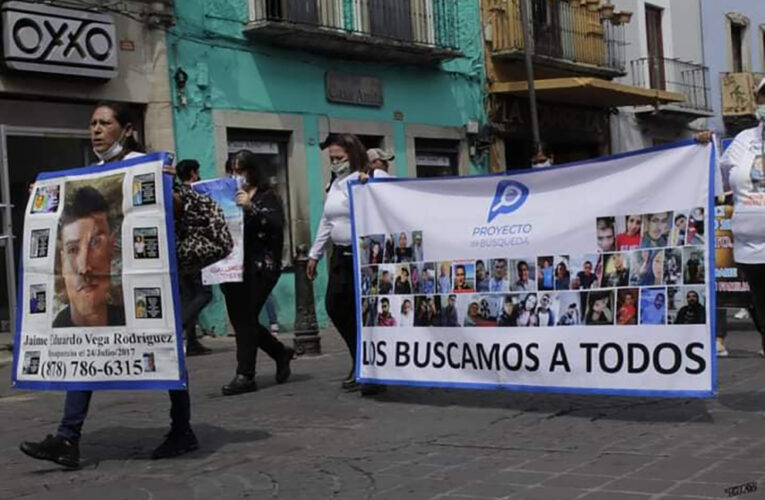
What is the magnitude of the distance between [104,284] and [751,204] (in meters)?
3.50

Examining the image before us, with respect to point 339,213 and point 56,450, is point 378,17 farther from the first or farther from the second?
point 56,450

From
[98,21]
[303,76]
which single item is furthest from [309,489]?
[303,76]

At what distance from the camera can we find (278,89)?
1544 cm

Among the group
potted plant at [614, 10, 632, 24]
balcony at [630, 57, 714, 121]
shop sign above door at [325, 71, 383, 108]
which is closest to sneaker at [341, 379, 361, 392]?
shop sign above door at [325, 71, 383, 108]

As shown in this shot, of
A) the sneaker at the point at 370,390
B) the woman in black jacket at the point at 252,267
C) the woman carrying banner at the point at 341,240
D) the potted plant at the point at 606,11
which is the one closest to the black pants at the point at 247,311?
the woman in black jacket at the point at 252,267

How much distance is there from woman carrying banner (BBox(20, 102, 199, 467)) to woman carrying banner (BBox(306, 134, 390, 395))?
6.67 feet

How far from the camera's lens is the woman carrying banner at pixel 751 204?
236 inches

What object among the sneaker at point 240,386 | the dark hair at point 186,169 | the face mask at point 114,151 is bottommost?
the sneaker at point 240,386

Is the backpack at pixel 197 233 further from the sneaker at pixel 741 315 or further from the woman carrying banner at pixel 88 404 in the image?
the sneaker at pixel 741 315

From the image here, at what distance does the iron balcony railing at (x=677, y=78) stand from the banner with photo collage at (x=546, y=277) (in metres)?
17.9

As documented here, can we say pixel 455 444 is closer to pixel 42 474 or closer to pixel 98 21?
pixel 42 474

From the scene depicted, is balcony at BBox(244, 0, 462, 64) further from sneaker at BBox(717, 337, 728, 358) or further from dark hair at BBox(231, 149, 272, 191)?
sneaker at BBox(717, 337, 728, 358)

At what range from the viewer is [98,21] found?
1258cm

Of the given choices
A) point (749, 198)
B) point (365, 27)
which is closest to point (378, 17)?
point (365, 27)
